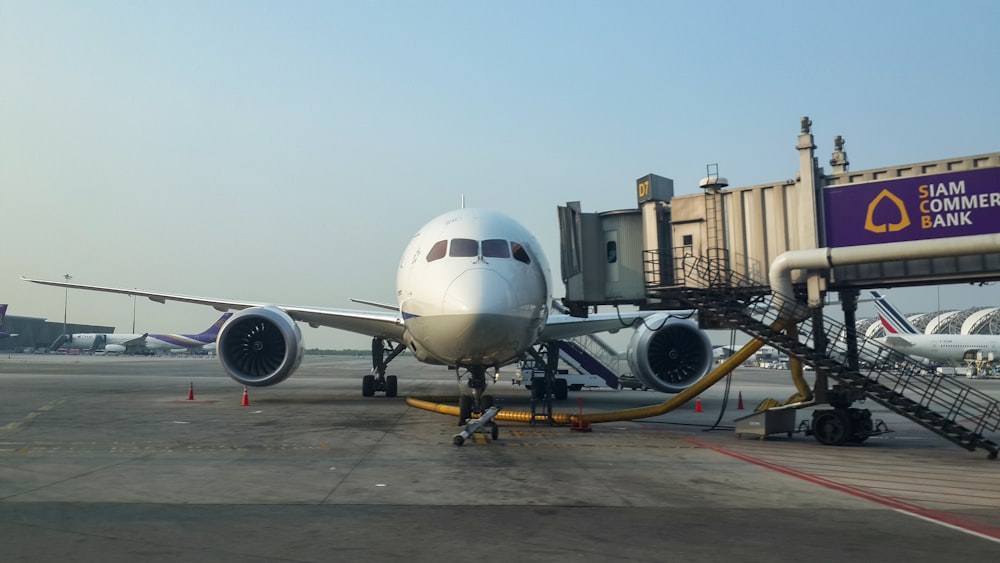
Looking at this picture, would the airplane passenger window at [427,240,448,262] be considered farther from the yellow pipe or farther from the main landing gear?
the main landing gear

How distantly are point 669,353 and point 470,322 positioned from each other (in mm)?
8659

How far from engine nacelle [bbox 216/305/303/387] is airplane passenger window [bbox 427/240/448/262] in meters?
6.36

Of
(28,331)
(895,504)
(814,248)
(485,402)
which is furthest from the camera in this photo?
(28,331)

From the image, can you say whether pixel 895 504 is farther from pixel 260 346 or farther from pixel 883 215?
pixel 260 346

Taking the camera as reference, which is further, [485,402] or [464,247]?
[485,402]

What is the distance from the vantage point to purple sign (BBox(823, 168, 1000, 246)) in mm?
12148

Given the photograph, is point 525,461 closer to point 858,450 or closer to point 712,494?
point 712,494

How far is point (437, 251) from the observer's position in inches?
566

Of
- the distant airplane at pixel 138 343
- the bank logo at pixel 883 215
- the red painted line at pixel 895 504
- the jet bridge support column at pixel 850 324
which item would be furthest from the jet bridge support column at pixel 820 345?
the distant airplane at pixel 138 343

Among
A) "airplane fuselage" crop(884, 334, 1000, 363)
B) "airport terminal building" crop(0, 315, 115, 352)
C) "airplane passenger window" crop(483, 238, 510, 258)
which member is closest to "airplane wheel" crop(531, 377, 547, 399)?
"airplane passenger window" crop(483, 238, 510, 258)

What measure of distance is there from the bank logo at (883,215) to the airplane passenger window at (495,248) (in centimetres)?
656

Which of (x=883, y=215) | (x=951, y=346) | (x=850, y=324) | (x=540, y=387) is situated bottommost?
(x=540, y=387)

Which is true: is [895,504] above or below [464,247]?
below

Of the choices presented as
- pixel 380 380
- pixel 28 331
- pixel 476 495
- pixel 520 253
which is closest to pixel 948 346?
pixel 380 380
